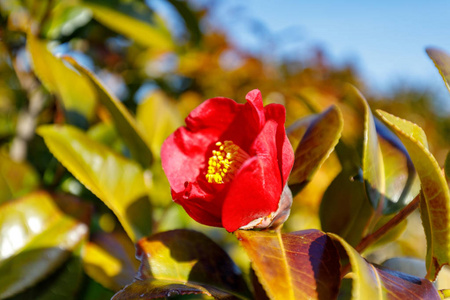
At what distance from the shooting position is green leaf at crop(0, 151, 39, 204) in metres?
0.96

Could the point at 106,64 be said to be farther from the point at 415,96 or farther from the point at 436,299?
the point at 415,96

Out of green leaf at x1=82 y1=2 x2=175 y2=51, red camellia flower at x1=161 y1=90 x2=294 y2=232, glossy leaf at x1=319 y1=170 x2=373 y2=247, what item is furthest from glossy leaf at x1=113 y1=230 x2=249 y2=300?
green leaf at x1=82 y1=2 x2=175 y2=51

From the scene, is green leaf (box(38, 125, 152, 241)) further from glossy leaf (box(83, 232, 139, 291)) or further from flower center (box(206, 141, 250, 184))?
flower center (box(206, 141, 250, 184))

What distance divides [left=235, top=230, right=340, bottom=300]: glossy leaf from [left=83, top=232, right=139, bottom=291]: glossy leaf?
0.39 meters

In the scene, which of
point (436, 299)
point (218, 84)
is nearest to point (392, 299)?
point (436, 299)

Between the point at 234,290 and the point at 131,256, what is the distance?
0.36m

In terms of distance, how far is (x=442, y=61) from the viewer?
60 cm

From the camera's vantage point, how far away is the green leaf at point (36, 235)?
78 centimetres

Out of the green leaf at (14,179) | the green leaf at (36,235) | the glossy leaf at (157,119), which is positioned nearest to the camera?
the green leaf at (36,235)

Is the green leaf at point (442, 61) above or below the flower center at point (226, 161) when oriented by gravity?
above

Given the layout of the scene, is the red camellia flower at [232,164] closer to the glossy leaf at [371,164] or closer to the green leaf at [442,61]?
the glossy leaf at [371,164]

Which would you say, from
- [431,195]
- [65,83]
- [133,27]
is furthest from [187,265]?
[133,27]

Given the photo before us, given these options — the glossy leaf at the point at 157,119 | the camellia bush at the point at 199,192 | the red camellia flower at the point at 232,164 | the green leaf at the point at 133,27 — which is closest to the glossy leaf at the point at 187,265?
the camellia bush at the point at 199,192

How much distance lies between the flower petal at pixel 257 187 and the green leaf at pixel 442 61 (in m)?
0.24
